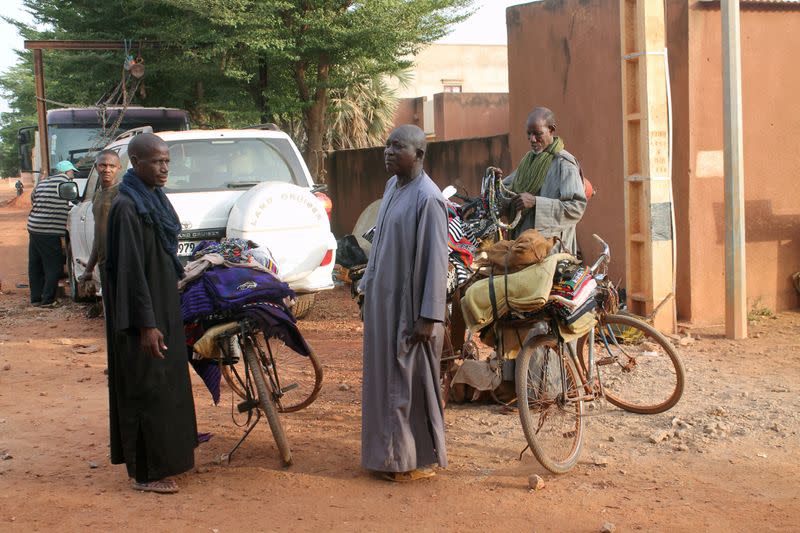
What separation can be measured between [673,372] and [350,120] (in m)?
12.9

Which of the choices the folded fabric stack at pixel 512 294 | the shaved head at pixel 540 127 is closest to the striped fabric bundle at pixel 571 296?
the folded fabric stack at pixel 512 294

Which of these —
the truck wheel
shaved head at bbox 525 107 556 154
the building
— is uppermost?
the building

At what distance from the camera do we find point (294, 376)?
6.49m

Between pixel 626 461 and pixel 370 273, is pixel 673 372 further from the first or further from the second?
pixel 370 273

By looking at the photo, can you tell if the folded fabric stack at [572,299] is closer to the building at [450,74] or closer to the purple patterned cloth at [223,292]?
the purple patterned cloth at [223,292]

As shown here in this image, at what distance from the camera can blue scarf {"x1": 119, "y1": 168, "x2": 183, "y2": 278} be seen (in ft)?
15.3

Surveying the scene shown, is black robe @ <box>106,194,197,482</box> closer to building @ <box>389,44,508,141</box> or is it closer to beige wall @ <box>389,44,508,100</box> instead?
building @ <box>389,44,508,141</box>

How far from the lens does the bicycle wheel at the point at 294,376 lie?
5871 mm

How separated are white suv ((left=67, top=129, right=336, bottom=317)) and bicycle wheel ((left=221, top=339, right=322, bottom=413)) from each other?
161 centimetres

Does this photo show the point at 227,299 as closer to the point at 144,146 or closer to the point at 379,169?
the point at 144,146

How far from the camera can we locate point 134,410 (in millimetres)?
4684

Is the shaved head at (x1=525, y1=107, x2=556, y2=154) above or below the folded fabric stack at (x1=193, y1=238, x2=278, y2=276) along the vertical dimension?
above

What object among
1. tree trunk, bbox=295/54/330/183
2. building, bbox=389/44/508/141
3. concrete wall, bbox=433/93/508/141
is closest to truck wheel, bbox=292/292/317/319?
tree trunk, bbox=295/54/330/183

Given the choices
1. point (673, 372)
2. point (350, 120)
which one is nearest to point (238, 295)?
point (673, 372)
